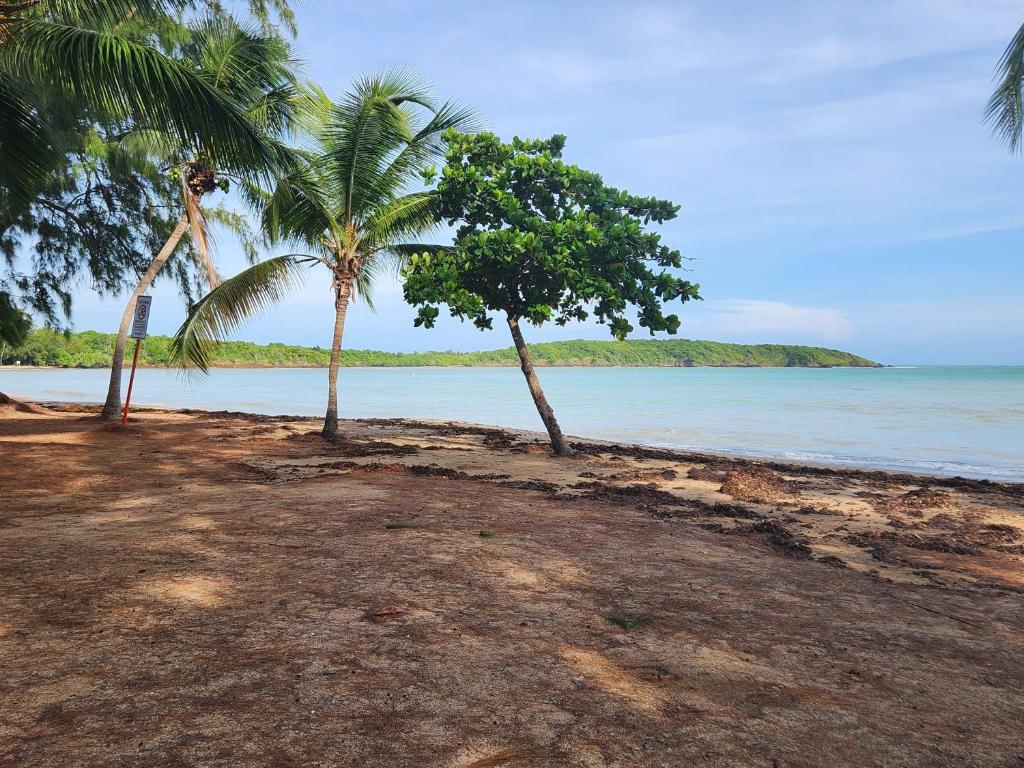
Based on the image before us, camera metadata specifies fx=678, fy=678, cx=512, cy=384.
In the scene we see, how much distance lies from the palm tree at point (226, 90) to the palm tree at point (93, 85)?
4.90m

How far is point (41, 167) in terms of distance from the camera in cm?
866

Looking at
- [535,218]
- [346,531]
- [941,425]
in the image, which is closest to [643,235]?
[535,218]

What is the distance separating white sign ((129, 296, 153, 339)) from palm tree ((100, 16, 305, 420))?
1.10 m

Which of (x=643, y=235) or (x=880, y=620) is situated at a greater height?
(x=643, y=235)

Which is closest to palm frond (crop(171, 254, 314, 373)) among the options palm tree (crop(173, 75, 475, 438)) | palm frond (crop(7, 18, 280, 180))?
palm tree (crop(173, 75, 475, 438))

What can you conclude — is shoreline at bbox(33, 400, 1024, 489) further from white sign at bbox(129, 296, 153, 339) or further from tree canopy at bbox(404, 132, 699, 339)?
white sign at bbox(129, 296, 153, 339)

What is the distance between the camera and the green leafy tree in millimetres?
10562

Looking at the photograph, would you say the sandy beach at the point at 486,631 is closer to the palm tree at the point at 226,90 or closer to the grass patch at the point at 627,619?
the grass patch at the point at 627,619

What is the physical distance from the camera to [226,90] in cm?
1312

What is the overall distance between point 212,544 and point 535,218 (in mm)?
7507

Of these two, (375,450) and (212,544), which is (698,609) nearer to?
(212,544)

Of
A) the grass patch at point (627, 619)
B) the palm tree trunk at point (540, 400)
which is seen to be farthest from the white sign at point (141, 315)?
the grass patch at point (627, 619)

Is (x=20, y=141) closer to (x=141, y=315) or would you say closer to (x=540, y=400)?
(x=141, y=315)

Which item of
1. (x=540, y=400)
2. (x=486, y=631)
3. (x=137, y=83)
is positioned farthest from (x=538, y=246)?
(x=486, y=631)
